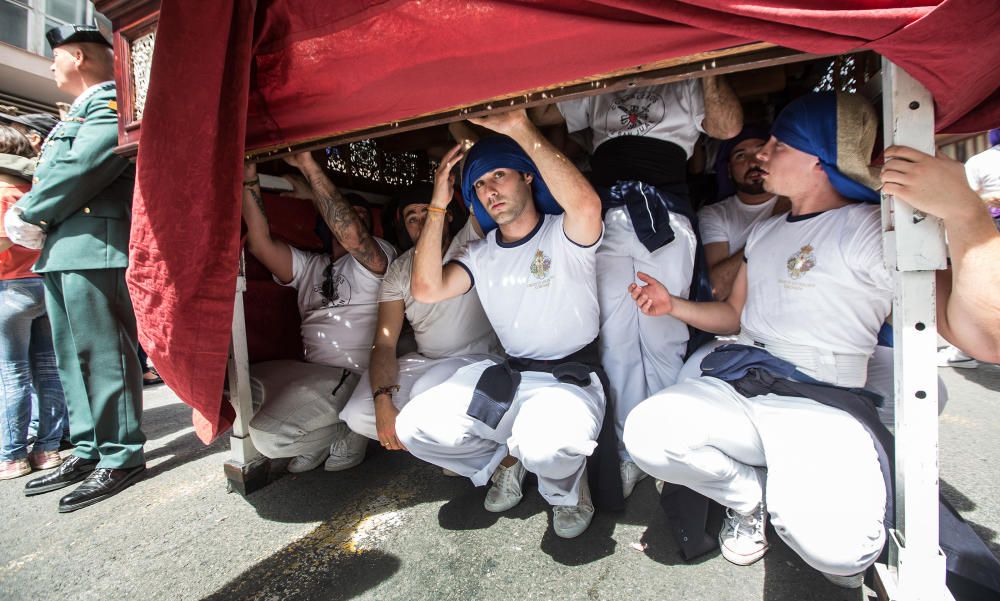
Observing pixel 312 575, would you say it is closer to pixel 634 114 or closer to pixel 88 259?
pixel 88 259

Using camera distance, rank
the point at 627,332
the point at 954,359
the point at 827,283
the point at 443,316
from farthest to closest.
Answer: the point at 954,359, the point at 443,316, the point at 627,332, the point at 827,283

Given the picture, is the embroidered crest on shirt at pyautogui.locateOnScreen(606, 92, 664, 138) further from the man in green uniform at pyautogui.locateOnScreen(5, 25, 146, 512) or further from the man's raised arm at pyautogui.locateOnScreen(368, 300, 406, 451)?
the man in green uniform at pyautogui.locateOnScreen(5, 25, 146, 512)

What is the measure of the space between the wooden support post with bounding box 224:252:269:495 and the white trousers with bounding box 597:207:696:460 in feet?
5.52

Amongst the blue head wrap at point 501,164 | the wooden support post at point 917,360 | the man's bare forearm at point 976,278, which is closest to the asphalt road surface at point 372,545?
the wooden support post at point 917,360

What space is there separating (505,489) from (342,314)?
130 centimetres

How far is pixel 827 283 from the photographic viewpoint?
141 cm

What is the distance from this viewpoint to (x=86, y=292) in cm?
213

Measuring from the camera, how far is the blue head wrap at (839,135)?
1.35 metres

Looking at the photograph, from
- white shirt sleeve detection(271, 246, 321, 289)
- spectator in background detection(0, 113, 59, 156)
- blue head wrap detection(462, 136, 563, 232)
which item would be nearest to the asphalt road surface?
white shirt sleeve detection(271, 246, 321, 289)

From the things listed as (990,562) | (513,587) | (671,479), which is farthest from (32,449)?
(990,562)

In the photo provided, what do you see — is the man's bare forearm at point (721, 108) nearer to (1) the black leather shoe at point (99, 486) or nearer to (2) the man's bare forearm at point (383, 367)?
(2) the man's bare forearm at point (383, 367)

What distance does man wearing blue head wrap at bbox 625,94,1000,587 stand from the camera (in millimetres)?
1190

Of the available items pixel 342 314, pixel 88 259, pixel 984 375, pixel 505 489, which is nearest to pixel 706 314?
pixel 505 489

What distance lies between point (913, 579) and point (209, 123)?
7.72ft
